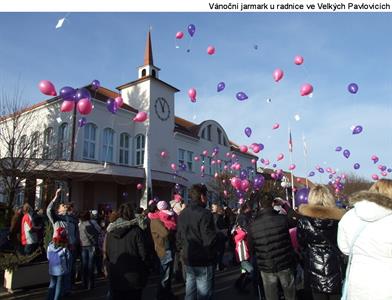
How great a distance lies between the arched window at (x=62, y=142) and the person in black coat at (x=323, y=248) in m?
18.4

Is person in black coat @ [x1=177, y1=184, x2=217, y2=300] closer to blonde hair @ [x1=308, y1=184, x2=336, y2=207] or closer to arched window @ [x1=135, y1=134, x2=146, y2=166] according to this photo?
blonde hair @ [x1=308, y1=184, x2=336, y2=207]

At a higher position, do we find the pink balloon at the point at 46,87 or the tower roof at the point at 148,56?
the tower roof at the point at 148,56

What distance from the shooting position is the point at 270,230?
4.54 meters

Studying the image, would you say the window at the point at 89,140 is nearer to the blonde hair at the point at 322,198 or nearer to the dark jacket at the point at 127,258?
the dark jacket at the point at 127,258

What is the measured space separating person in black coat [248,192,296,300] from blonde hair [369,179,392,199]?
4.89 ft

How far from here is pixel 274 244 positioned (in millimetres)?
4520

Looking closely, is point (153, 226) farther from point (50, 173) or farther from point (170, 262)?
point (50, 173)

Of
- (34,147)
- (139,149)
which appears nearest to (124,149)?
(139,149)

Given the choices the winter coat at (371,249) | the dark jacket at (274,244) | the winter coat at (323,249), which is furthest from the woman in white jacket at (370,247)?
the dark jacket at (274,244)

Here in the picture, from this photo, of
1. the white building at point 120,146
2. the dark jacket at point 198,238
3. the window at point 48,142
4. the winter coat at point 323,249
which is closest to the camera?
the winter coat at point 323,249

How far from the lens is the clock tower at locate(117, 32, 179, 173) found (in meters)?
26.4

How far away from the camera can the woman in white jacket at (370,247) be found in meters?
2.79

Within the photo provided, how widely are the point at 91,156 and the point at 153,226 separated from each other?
1679 cm

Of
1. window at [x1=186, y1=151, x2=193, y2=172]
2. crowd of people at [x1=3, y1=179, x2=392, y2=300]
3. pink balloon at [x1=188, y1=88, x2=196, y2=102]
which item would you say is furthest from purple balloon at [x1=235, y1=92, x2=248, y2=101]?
window at [x1=186, y1=151, x2=193, y2=172]
